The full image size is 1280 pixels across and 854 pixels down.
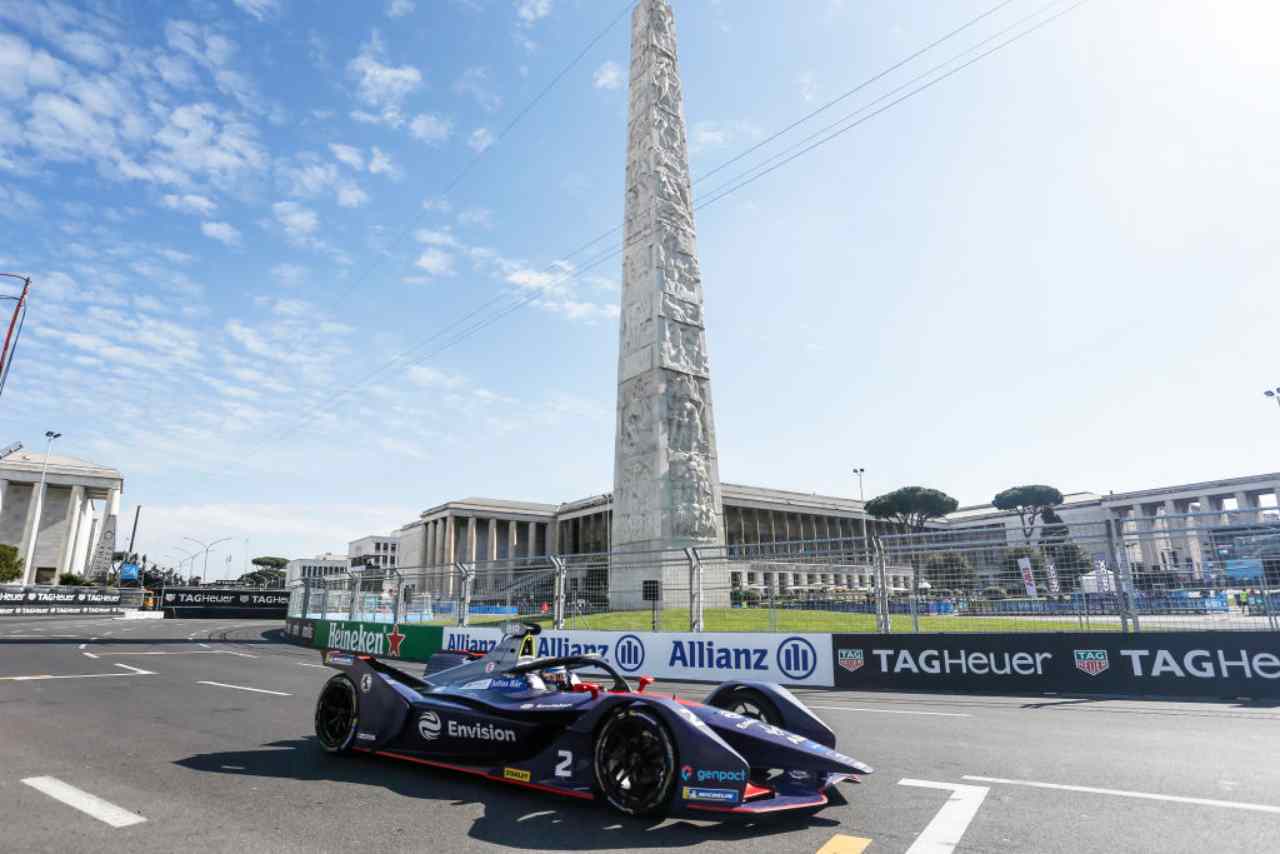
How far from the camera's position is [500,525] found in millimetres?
93500

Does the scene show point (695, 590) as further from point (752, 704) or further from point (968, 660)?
point (752, 704)

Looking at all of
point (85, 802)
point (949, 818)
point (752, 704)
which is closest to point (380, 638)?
point (85, 802)

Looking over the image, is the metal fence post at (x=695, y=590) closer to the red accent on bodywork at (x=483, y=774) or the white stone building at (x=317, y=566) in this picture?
the red accent on bodywork at (x=483, y=774)

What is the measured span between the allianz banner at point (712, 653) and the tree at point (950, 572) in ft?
7.23

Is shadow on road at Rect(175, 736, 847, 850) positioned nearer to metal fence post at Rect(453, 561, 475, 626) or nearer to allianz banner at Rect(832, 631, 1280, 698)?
allianz banner at Rect(832, 631, 1280, 698)

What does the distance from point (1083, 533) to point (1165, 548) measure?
1.37 metres

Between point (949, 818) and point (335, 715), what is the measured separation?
4721mm

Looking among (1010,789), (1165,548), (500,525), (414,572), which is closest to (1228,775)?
(1010,789)

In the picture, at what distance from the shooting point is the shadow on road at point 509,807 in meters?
3.79

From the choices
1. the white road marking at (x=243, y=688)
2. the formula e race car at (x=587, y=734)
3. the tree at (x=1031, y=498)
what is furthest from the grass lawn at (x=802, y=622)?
the tree at (x=1031, y=498)

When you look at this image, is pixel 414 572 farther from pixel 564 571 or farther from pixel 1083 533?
pixel 1083 533

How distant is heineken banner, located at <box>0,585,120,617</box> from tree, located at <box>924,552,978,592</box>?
50714 mm

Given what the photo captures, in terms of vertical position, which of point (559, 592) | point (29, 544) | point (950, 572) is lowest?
point (559, 592)

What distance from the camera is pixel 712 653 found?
45.0 ft
